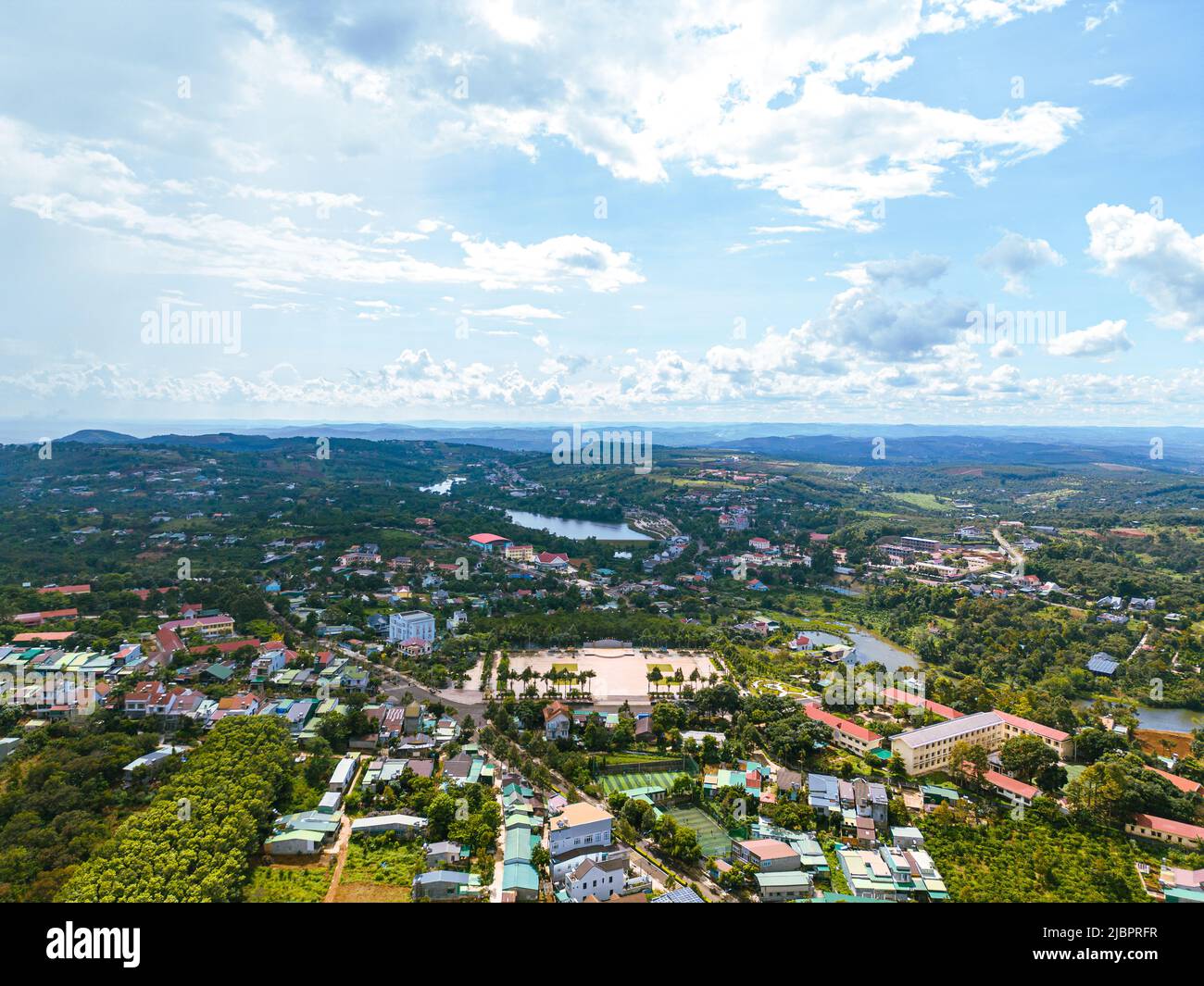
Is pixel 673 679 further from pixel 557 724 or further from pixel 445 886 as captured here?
pixel 445 886

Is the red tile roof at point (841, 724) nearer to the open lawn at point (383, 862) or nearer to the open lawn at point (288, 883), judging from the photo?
the open lawn at point (383, 862)

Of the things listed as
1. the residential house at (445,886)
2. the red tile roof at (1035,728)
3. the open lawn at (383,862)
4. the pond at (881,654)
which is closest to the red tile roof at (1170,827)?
the red tile roof at (1035,728)

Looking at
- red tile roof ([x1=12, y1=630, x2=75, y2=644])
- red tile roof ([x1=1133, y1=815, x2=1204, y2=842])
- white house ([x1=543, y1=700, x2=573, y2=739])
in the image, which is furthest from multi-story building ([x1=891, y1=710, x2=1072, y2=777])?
red tile roof ([x1=12, y1=630, x2=75, y2=644])

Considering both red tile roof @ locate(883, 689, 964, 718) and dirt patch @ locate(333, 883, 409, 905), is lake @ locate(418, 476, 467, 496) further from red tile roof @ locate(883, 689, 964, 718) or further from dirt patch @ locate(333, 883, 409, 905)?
dirt patch @ locate(333, 883, 409, 905)

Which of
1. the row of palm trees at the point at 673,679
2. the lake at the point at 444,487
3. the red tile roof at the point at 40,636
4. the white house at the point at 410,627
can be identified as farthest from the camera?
the lake at the point at 444,487

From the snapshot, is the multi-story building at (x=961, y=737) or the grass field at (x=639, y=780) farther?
the multi-story building at (x=961, y=737)

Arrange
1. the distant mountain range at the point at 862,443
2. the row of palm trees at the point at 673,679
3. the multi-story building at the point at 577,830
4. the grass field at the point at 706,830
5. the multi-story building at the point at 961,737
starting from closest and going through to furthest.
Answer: the multi-story building at the point at 577,830 < the grass field at the point at 706,830 < the multi-story building at the point at 961,737 < the row of palm trees at the point at 673,679 < the distant mountain range at the point at 862,443

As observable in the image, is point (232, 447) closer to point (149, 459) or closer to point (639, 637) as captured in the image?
point (149, 459)
